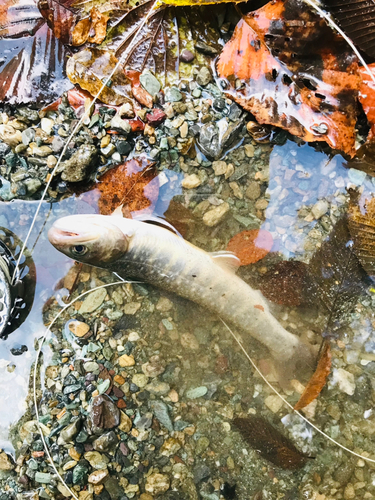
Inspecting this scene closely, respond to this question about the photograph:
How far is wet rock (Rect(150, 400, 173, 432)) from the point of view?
4.15 m

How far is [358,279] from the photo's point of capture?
417 cm

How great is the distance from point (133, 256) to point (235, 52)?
7.91ft

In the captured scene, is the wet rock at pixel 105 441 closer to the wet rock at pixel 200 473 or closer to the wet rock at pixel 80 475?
the wet rock at pixel 80 475

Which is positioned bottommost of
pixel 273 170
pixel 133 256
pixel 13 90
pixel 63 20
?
pixel 133 256

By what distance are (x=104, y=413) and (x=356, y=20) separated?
4.75 m

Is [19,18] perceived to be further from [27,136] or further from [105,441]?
[105,441]

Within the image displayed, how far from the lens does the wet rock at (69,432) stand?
4.03 m

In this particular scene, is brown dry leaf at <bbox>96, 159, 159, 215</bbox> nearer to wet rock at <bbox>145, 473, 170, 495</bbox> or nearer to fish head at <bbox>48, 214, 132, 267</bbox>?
fish head at <bbox>48, 214, 132, 267</bbox>

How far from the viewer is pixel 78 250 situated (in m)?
3.69

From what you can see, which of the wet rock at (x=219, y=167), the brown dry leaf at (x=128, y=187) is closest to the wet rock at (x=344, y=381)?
the wet rock at (x=219, y=167)

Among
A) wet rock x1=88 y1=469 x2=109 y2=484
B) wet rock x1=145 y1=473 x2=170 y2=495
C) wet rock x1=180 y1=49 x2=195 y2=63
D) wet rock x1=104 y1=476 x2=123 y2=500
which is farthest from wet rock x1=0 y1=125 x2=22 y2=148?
wet rock x1=145 y1=473 x2=170 y2=495

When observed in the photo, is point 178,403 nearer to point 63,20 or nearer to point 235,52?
point 235,52

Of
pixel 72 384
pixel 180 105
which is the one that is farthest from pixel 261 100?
pixel 72 384

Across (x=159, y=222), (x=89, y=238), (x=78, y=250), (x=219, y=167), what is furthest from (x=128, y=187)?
(x=219, y=167)
